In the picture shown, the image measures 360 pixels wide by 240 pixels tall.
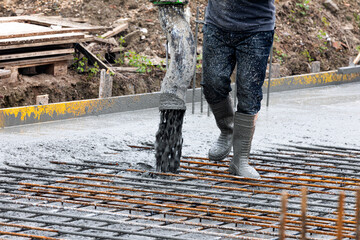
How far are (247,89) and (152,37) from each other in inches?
240

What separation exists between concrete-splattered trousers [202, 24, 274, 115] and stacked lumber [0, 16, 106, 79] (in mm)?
3836

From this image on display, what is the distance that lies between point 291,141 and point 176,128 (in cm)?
198

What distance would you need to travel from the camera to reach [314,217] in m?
4.03

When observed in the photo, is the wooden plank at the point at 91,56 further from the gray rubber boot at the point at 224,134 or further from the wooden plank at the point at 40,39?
the gray rubber boot at the point at 224,134

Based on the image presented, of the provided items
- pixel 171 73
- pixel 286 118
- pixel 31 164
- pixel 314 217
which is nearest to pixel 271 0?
pixel 171 73

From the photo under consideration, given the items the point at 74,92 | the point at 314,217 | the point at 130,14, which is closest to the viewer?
the point at 314,217

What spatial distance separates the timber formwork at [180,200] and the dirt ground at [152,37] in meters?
3.40

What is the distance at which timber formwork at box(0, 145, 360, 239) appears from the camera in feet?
12.4

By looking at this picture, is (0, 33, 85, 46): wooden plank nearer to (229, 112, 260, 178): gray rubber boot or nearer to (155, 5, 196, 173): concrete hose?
(155, 5, 196, 173): concrete hose

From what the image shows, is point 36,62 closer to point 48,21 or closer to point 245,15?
point 48,21

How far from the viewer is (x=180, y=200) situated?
4348mm

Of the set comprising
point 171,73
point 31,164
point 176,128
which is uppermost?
point 171,73

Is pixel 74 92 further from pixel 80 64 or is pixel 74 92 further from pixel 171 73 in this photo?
pixel 171 73

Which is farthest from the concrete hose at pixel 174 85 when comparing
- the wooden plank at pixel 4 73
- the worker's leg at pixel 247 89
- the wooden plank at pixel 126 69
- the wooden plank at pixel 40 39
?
the wooden plank at pixel 126 69
